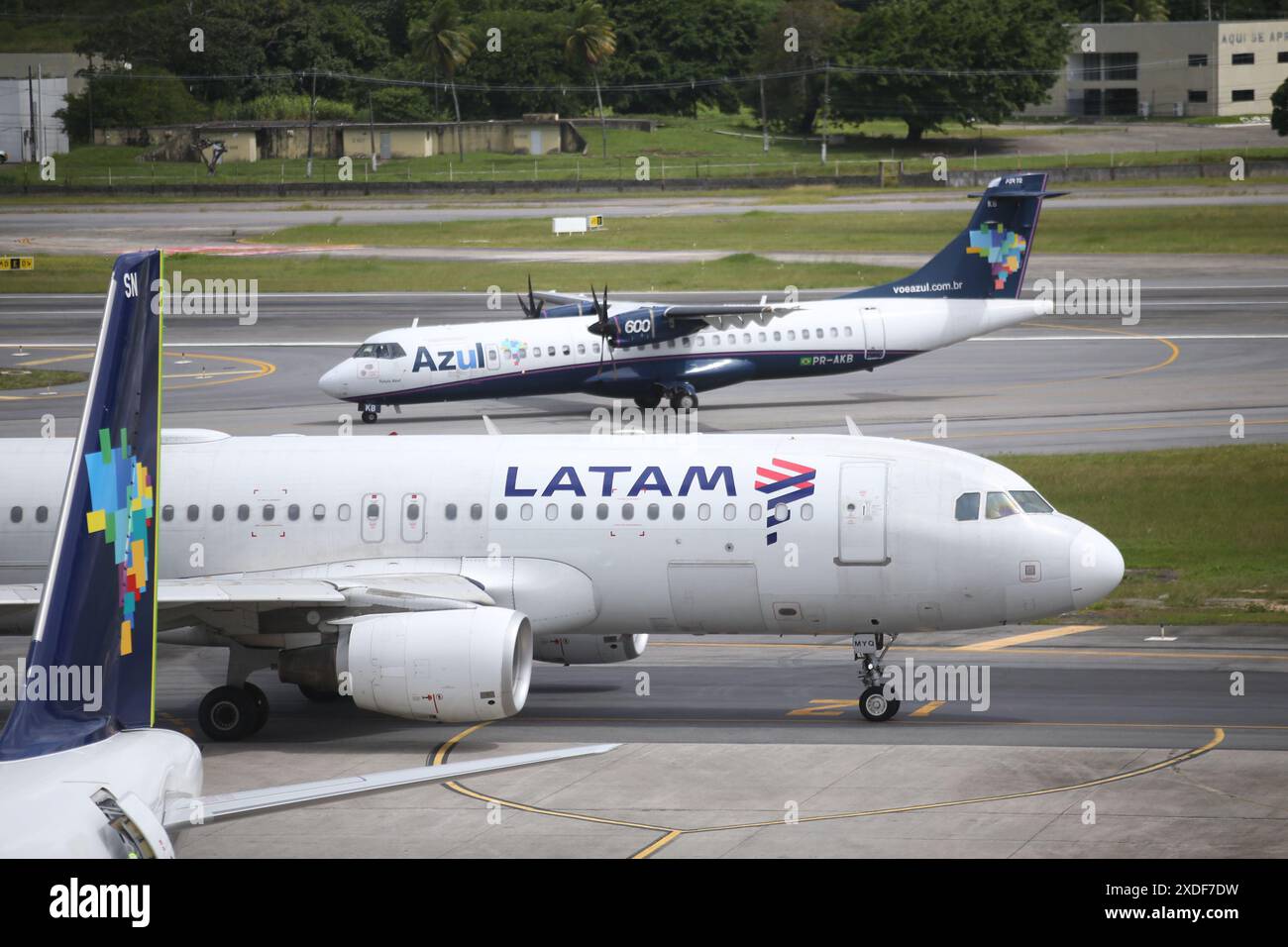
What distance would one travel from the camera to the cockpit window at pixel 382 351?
54.2 m

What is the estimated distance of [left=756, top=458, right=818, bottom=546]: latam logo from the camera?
25062 millimetres

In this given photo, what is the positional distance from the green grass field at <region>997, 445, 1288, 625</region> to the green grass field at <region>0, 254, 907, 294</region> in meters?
40.3

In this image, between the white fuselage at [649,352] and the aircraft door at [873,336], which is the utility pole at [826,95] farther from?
the aircraft door at [873,336]

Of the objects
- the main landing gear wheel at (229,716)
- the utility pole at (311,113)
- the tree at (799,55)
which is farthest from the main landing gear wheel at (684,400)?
the tree at (799,55)

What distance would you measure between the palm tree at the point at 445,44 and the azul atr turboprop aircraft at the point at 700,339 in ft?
330

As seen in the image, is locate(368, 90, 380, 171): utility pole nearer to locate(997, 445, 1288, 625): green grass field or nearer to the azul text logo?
the azul text logo

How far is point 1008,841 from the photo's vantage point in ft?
65.5

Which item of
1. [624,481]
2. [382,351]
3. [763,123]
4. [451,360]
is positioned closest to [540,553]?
[624,481]

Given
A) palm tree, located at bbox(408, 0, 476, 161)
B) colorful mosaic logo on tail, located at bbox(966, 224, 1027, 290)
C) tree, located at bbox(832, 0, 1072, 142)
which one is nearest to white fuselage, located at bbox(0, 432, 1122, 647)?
colorful mosaic logo on tail, located at bbox(966, 224, 1027, 290)

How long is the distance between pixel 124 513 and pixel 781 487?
46.1 feet

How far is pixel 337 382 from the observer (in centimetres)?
5488

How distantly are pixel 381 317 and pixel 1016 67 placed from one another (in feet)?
290
